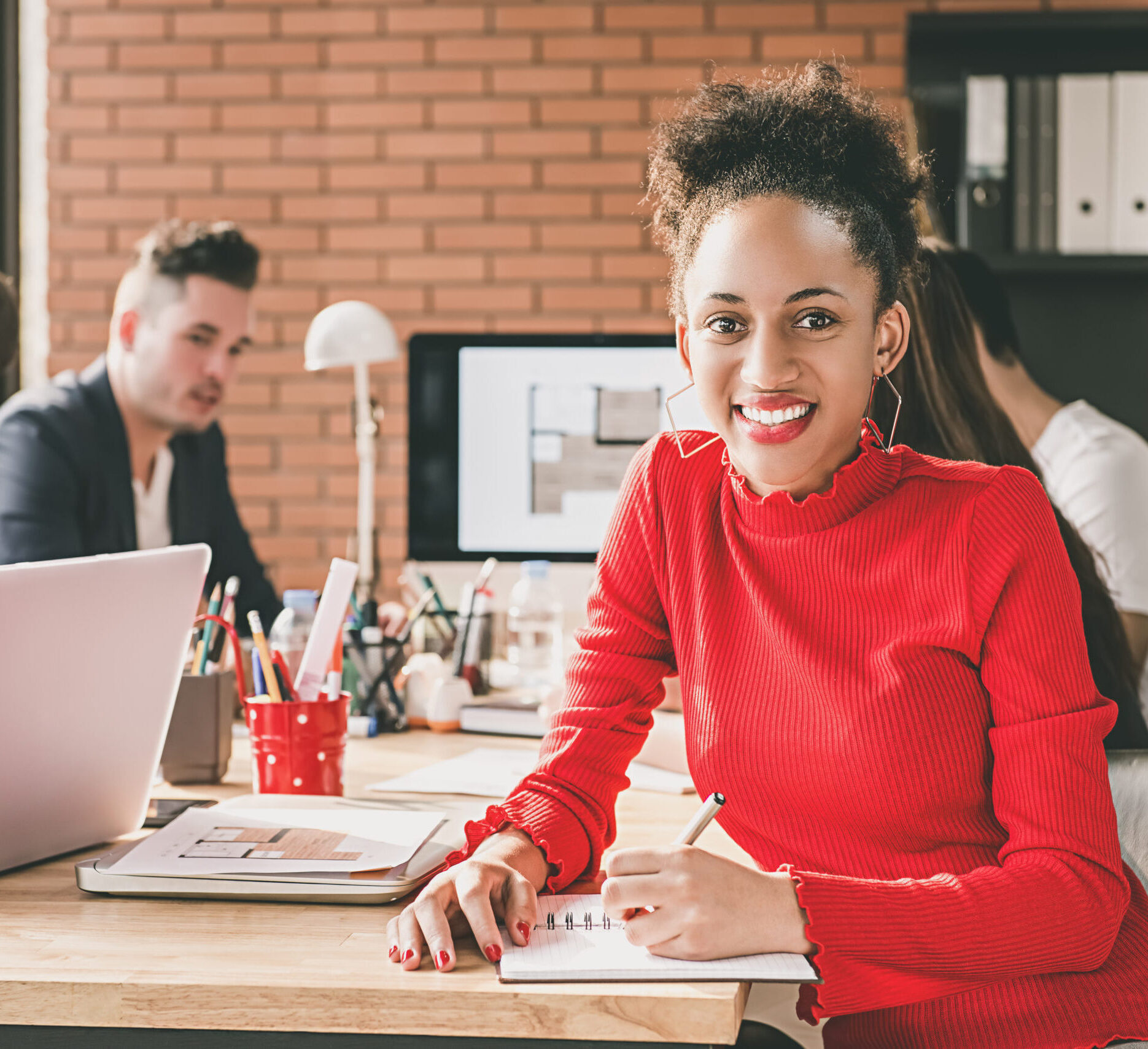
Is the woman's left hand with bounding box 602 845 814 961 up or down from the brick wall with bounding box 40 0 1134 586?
down

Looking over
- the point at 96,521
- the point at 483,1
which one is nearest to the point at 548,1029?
the point at 96,521

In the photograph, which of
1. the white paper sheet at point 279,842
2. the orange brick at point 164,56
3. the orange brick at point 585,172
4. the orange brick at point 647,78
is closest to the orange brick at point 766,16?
the orange brick at point 647,78

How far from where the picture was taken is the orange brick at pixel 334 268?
3227mm

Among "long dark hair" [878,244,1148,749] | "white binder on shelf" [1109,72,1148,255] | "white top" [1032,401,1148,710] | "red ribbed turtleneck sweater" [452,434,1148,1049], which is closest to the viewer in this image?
"red ribbed turtleneck sweater" [452,434,1148,1049]

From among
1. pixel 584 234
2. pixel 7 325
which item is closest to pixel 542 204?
pixel 584 234

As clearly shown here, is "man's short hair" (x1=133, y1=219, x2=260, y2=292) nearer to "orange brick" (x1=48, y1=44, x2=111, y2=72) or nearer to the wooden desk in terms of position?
"orange brick" (x1=48, y1=44, x2=111, y2=72)

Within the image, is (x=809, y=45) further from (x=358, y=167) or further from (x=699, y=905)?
(x=699, y=905)

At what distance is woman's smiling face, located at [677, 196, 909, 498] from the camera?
3.08 ft

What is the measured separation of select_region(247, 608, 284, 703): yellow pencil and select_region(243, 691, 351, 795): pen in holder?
0.02 m

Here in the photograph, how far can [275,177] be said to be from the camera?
3.22 m

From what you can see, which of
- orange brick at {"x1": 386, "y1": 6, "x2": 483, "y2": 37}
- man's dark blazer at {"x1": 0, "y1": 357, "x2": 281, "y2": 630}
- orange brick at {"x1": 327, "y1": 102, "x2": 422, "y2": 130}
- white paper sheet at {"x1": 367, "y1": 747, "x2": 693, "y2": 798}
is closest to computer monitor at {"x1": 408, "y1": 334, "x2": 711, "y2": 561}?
man's dark blazer at {"x1": 0, "y1": 357, "x2": 281, "y2": 630}

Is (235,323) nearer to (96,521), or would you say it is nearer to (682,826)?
(96,521)

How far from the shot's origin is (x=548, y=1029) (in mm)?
731

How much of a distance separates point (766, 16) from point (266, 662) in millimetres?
2585
